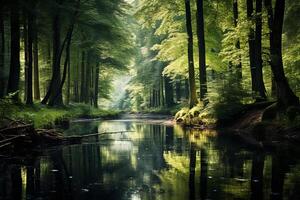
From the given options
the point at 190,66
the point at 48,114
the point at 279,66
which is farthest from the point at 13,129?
the point at 190,66

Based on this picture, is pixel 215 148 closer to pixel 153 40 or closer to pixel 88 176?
pixel 88 176

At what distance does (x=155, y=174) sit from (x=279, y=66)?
30.7 ft

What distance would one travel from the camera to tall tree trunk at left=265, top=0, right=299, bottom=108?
1541 cm

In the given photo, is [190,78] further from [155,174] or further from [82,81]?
[155,174]

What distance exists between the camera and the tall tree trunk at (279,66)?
50.6 feet

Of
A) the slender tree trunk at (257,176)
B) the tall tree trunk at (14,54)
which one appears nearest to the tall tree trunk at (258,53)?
the slender tree trunk at (257,176)

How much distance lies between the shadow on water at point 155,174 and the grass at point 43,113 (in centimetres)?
260

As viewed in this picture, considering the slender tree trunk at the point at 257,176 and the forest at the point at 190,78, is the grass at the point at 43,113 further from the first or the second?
the slender tree trunk at the point at 257,176

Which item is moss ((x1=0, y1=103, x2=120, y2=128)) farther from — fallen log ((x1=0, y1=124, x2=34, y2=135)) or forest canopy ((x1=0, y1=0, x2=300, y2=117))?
fallen log ((x1=0, y1=124, x2=34, y2=135))

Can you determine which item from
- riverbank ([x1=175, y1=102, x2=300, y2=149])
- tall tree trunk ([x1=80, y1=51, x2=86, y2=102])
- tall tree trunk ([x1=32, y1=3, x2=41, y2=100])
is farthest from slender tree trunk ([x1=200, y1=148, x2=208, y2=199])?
tall tree trunk ([x1=80, y1=51, x2=86, y2=102])

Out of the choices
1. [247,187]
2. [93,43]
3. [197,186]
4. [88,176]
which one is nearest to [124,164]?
[88,176]

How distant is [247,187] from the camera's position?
7.10 m

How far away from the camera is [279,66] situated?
1591 cm

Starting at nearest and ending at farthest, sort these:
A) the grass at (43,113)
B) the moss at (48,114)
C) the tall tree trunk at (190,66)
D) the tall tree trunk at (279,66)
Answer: the grass at (43,113) < the moss at (48,114) < the tall tree trunk at (279,66) < the tall tree trunk at (190,66)
